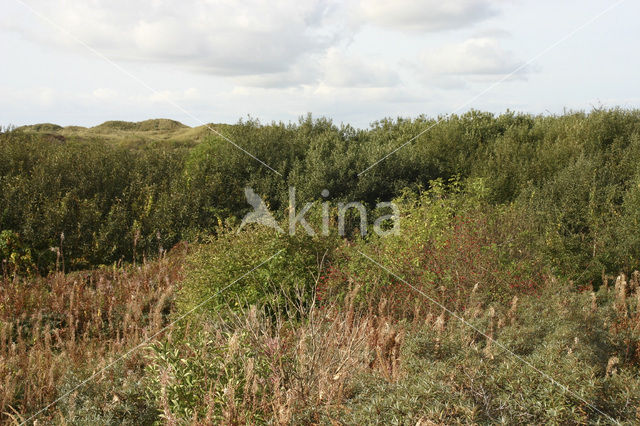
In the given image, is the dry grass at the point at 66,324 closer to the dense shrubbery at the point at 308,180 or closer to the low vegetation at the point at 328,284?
the low vegetation at the point at 328,284

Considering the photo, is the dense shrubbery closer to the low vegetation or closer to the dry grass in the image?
the low vegetation

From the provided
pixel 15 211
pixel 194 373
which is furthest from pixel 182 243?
pixel 194 373

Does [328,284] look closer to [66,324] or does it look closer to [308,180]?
[66,324]

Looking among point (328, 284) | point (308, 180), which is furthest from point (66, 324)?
point (308, 180)

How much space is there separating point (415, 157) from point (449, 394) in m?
11.1

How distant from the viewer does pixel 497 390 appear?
9.82ft

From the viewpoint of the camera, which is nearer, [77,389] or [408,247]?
[77,389]

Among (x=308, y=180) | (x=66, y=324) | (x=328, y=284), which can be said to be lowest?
(x=66, y=324)

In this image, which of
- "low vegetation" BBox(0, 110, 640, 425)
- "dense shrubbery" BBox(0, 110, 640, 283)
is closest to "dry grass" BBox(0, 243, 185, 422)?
"low vegetation" BBox(0, 110, 640, 425)

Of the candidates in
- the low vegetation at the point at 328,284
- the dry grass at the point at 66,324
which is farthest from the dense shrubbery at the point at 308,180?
the dry grass at the point at 66,324

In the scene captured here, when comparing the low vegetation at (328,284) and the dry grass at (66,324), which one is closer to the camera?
the low vegetation at (328,284)

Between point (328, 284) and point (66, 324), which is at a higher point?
point (328, 284)

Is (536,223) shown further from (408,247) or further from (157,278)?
(157,278)

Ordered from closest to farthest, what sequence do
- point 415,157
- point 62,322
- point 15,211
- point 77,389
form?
point 77,389, point 62,322, point 15,211, point 415,157
